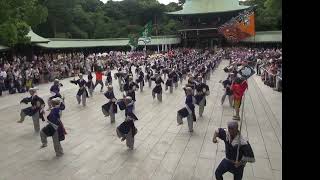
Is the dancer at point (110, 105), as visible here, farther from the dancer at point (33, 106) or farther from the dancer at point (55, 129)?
the dancer at point (55, 129)

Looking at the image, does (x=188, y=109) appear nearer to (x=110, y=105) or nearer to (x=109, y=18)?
(x=110, y=105)

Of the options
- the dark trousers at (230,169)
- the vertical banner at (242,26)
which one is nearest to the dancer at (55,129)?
the dark trousers at (230,169)

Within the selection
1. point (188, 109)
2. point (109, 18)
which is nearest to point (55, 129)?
point (188, 109)

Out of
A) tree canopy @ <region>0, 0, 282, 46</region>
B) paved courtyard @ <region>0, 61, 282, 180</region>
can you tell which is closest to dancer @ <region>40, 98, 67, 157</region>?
paved courtyard @ <region>0, 61, 282, 180</region>

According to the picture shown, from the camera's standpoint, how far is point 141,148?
10.6 meters

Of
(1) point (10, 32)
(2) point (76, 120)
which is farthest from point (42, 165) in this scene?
(1) point (10, 32)

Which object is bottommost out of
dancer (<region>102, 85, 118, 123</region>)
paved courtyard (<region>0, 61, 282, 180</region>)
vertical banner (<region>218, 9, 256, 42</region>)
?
paved courtyard (<region>0, 61, 282, 180</region>)

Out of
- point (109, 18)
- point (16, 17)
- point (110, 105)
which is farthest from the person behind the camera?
point (109, 18)

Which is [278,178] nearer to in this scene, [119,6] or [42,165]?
[42,165]

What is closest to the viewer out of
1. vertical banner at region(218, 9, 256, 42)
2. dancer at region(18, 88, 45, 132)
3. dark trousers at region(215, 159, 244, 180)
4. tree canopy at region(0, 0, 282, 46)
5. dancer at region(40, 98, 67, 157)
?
dark trousers at region(215, 159, 244, 180)

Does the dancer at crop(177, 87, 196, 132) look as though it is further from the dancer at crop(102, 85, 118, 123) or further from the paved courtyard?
the dancer at crop(102, 85, 118, 123)

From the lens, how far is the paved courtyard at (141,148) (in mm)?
8680

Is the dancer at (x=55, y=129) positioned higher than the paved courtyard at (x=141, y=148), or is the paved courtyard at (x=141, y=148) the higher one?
the dancer at (x=55, y=129)

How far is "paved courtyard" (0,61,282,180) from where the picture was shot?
868 centimetres
